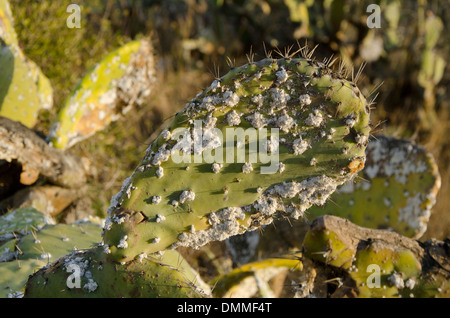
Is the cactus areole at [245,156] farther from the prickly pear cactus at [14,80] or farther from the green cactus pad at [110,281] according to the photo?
the prickly pear cactus at [14,80]

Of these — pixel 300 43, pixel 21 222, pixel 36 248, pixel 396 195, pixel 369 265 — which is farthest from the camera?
pixel 300 43

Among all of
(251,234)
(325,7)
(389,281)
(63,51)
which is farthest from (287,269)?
(325,7)

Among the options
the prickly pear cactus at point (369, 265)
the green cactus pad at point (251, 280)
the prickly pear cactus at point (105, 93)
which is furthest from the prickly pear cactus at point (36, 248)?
the prickly pear cactus at point (369, 265)

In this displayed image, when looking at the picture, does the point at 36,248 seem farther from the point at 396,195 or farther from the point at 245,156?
the point at 396,195

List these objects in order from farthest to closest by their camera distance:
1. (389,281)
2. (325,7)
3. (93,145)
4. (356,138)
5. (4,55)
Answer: (325,7) → (93,145) → (4,55) → (389,281) → (356,138)

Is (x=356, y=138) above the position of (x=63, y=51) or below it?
above

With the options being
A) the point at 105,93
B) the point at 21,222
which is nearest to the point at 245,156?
the point at 21,222
